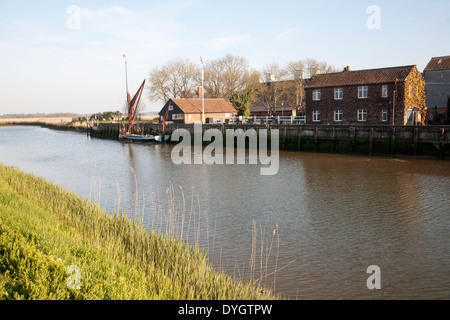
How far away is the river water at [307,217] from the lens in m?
10.4

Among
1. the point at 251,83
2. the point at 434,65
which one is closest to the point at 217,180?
the point at 434,65

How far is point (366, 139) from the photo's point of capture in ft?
124

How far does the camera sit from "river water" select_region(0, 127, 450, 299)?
1038 cm

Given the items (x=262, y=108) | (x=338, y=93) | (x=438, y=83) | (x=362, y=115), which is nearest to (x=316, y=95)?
(x=338, y=93)

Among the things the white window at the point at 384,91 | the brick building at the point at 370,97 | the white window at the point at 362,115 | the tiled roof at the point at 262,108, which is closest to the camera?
the brick building at the point at 370,97

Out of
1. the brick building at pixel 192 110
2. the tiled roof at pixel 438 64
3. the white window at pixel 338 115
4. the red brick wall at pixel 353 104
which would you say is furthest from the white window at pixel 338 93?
the brick building at pixel 192 110

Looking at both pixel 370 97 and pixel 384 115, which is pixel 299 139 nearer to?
pixel 370 97

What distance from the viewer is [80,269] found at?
7.55 meters

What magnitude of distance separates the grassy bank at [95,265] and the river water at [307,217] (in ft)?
5.61

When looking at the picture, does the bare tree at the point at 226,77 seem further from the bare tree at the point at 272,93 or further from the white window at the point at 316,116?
the white window at the point at 316,116

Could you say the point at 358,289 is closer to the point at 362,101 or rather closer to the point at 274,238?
the point at 274,238

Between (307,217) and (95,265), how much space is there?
34.1 ft

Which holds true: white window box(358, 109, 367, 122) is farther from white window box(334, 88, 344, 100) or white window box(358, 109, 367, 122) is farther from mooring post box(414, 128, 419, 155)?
mooring post box(414, 128, 419, 155)
